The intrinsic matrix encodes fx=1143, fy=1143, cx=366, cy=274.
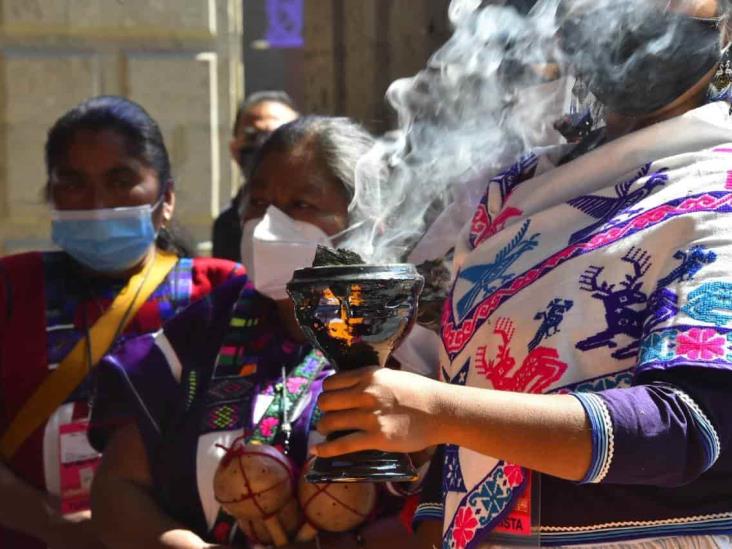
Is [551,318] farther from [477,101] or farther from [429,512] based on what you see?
[477,101]

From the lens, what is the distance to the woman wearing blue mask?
11.1ft

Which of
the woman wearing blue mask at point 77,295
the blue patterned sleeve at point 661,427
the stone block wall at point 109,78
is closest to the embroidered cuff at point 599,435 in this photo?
the blue patterned sleeve at point 661,427

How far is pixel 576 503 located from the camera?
1.94m

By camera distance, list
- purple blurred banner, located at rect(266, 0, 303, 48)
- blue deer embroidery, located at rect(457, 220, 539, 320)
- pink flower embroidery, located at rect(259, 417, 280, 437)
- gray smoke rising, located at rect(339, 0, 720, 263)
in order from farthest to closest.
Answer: purple blurred banner, located at rect(266, 0, 303, 48)
pink flower embroidery, located at rect(259, 417, 280, 437)
gray smoke rising, located at rect(339, 0, 720, 263)
blue deer embroidery, located at rect(457, 220, 539, 320)

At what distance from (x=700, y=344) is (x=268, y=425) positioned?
1.28 m

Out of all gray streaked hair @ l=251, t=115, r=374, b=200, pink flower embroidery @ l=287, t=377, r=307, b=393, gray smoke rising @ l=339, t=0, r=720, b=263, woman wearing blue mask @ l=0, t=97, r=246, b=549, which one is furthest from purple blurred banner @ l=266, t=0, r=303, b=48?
pink flower embroidery @ l=287, t=377, r=307, b=393

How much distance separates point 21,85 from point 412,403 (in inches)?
201

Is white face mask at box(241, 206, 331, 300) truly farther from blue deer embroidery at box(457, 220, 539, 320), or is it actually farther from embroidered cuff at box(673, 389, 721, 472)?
embroidered cuff at box(673, 389, 721, 472)

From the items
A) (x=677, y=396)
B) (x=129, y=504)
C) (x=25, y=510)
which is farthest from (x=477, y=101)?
(x=25, y=510)

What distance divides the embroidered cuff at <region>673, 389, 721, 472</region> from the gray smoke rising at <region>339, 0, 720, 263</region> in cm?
61

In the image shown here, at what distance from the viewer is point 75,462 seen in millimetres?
3377

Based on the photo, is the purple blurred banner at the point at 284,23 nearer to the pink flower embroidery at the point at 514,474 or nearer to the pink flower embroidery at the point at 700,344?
the pink flower embroidery at the point at 514,474

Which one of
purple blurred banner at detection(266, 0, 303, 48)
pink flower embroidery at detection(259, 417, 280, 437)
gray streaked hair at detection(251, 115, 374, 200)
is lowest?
pink flower embroidery at detection(259, 417, 280, 437)

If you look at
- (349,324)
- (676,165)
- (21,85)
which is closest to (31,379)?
(349,324)
